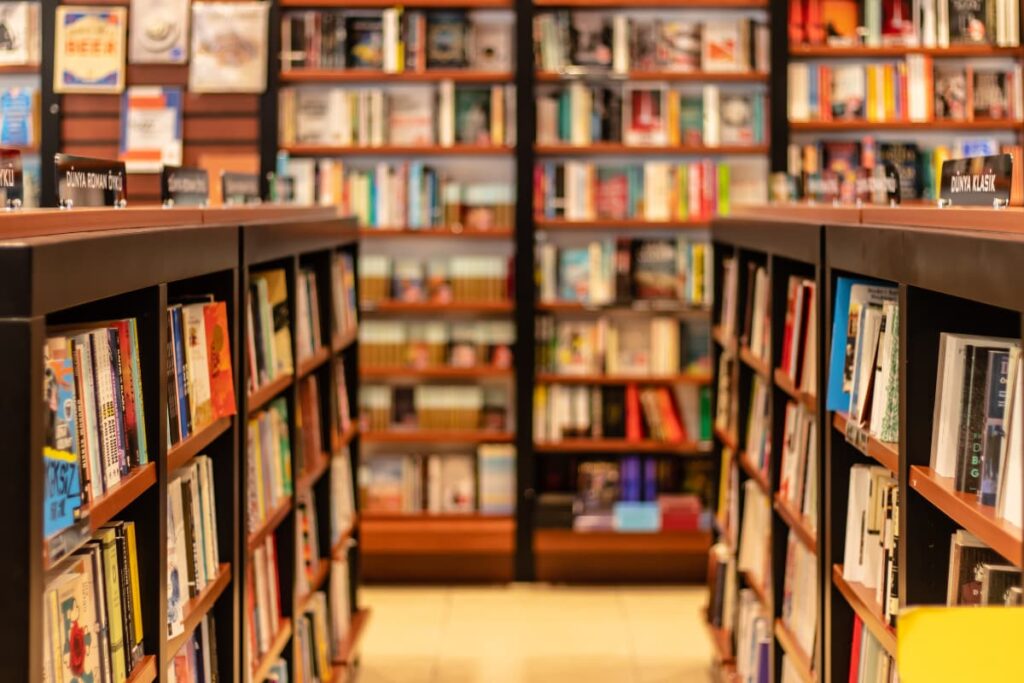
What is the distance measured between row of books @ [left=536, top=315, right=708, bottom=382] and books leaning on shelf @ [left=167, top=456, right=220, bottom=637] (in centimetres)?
313

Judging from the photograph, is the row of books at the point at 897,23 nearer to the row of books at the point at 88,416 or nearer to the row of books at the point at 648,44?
the row of books at the point at 648,44

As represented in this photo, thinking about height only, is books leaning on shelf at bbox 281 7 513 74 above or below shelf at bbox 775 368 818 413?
above

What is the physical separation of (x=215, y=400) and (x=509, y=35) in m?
3.63

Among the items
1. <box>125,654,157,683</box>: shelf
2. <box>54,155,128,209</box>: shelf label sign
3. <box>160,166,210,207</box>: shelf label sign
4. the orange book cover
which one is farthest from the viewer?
<box>160,166,210,207</box>: shelf label sign

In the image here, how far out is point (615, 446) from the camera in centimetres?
559

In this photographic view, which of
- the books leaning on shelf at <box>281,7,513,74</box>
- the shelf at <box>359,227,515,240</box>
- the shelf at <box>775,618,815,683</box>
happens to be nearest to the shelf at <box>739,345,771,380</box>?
the shelf at <box>775,618,815,683</box>

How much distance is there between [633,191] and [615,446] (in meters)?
1.15

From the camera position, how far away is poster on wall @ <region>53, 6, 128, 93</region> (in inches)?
222

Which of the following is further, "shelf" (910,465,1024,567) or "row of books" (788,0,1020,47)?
"row of books" (788,0,1020,47)

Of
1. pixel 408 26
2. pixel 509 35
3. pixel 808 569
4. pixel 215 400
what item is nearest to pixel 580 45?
pixel 509 35

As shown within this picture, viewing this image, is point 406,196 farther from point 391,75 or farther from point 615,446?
point 615,446

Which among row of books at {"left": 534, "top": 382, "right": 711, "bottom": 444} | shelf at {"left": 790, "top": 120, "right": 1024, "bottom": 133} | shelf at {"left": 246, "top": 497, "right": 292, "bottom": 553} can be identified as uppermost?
shelf at {"left": 790, "top": 120, "right": 1024, "bottom": 133}

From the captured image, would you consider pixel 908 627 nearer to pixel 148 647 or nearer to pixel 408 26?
pixel 148 647

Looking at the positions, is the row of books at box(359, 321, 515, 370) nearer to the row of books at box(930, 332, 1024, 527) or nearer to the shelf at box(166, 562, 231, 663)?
the shelf at box(166, 562, 231, 663)
